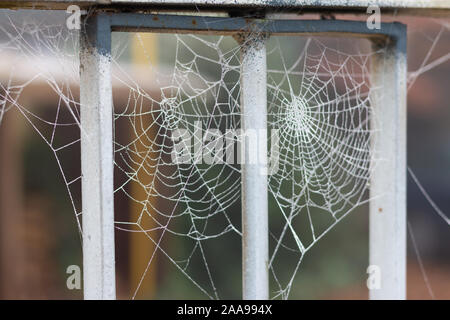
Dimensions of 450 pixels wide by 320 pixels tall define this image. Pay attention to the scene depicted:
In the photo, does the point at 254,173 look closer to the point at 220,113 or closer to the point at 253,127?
the point at 253,127

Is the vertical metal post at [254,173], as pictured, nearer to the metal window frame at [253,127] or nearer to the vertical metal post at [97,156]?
the metal window frame at [253,127]

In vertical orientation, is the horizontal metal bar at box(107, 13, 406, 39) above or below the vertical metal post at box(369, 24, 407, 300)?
above

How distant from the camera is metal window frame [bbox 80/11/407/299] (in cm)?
73

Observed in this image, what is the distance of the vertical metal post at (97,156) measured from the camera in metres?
0.72

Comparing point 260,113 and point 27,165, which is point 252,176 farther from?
point 27,165

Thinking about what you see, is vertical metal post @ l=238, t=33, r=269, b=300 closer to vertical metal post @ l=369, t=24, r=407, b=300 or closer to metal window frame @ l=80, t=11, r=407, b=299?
metal window frame @ l=80, t=11, r=407, b=299

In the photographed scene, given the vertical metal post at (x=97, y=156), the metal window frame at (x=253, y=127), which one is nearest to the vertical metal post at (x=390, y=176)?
the metal window frame at (x=253, y=127)

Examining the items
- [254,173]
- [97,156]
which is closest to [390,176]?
[254,173]

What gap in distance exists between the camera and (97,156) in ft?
2.38

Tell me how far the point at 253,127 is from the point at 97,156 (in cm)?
22

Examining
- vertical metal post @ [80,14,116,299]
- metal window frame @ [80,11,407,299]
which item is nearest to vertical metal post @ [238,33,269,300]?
metal window frame @ [80,11,407,299]
